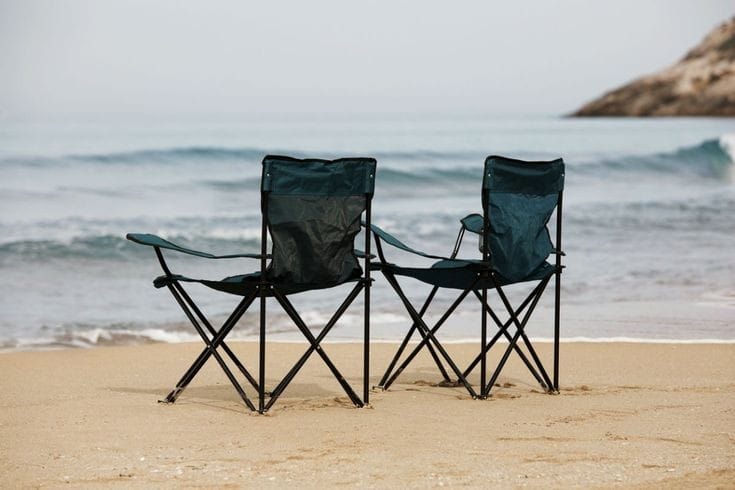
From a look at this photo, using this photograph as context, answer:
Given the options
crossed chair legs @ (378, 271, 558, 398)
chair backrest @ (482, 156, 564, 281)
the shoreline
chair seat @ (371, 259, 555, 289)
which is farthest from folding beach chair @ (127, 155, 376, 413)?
the shoreline

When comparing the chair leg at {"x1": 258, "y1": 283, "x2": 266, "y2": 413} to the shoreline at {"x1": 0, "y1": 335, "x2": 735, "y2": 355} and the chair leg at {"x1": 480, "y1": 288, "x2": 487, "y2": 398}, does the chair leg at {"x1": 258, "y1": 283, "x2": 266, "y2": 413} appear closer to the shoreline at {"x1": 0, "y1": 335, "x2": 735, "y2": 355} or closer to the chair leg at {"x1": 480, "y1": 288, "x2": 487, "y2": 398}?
the chair leg at {"x1": 480, "y1": 288, "x2": 487, "y2": 398}

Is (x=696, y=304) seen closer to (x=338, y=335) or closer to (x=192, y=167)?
(x=338, y=335)

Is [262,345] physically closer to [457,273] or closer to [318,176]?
[318,176]

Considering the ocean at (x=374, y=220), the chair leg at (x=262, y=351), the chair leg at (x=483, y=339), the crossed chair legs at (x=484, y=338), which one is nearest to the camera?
the chair leg at (x=262, y=351)

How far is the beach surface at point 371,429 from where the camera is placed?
160 inches

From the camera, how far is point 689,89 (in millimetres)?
60875

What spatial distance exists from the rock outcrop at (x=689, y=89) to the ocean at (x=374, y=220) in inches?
902

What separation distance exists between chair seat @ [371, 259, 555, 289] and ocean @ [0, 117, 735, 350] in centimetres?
198

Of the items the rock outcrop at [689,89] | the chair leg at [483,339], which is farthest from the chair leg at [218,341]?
the rock outcrop at [689,89]

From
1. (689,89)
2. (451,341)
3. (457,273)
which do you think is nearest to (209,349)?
(457,273)

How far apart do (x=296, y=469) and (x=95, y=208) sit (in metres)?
14.5

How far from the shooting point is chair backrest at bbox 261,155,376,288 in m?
4.96

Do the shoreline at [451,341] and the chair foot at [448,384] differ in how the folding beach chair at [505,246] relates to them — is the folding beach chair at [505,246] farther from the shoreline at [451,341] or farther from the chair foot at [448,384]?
the shoreline at [451,341]

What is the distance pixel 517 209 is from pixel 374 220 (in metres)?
11.2
